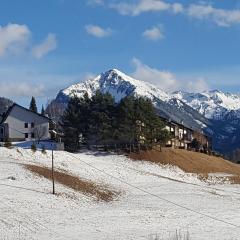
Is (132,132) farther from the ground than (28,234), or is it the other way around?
(132,132)

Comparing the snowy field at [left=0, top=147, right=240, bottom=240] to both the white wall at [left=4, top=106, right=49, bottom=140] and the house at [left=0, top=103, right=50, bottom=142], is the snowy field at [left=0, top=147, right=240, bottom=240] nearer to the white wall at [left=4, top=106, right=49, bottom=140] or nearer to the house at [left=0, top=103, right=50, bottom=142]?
the house at [left=0, top=103, right=50, bottom=142]

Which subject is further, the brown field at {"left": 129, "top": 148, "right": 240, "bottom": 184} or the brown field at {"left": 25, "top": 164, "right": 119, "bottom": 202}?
the brown field at {"left": 129, "top": 148, "right": 240, "bottom": 184}

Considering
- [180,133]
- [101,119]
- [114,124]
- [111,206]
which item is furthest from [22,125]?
[111,206]

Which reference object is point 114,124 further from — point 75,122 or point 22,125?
point 22,125

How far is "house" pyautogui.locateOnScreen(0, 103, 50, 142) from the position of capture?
352 feet

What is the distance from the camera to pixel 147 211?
43.1 m

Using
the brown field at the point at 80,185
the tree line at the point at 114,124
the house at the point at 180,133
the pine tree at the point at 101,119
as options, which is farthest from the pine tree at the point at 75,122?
the house at the point at 180,133

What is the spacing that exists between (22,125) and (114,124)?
26.2 m

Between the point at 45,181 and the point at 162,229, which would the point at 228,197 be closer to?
the point at 45,181

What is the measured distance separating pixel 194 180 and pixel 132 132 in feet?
54.5

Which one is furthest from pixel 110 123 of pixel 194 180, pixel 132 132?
pixel 194 180

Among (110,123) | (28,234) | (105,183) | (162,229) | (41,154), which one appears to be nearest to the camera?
(28,234)

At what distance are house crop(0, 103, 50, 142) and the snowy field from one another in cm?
3760

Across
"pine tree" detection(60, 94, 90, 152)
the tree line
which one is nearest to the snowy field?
the tree line
